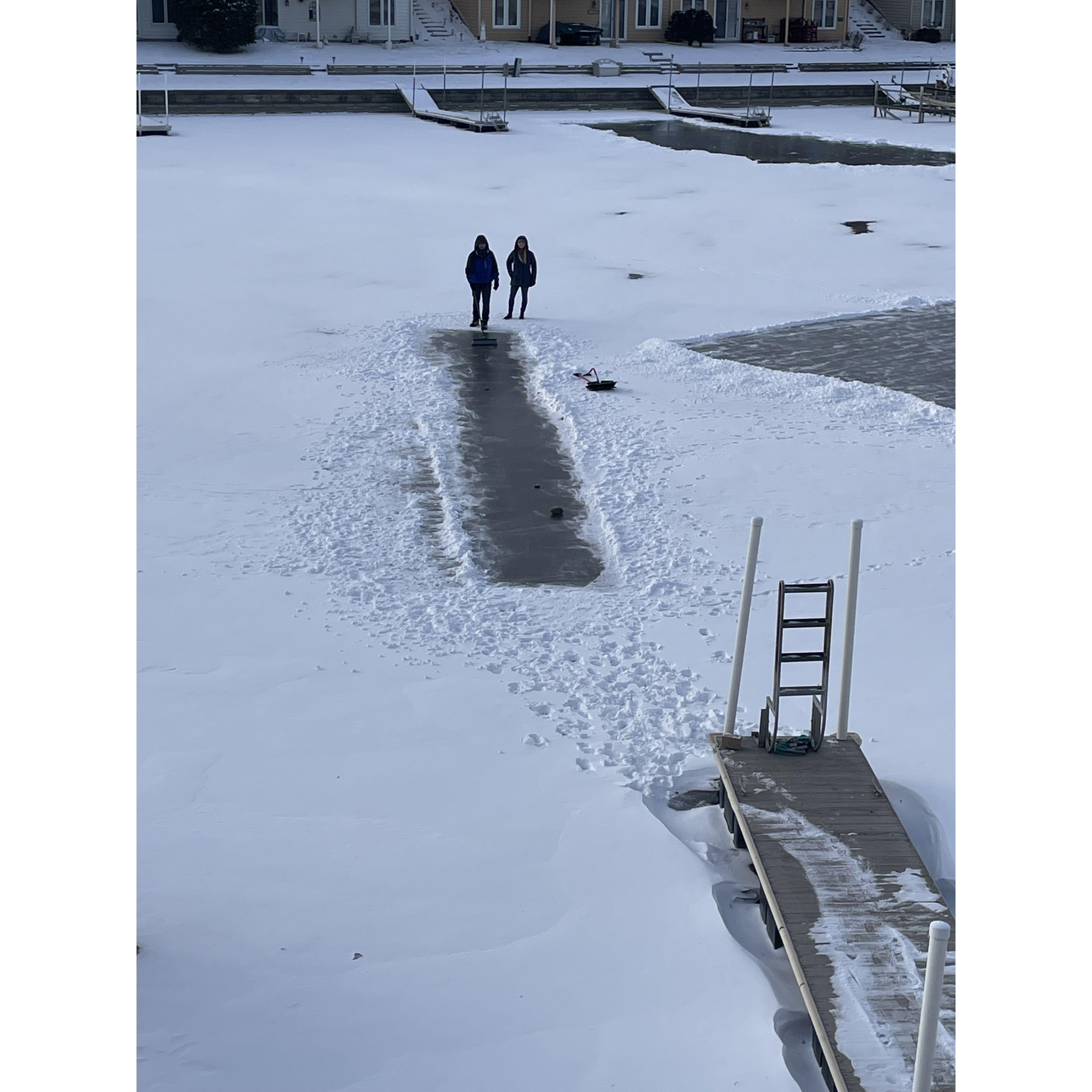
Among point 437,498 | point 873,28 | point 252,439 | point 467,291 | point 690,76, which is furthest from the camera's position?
point 873,28

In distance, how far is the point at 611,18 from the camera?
50.8 metres

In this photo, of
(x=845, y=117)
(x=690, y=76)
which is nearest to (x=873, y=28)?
(x=690, y=76)

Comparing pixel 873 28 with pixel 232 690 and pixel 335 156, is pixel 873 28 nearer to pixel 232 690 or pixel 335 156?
pixel 335 156

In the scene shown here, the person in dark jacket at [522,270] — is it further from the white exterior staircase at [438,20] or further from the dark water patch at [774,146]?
the white exterior staircase at [438,20]

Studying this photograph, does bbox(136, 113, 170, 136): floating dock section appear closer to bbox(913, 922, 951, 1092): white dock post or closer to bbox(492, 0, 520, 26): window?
bbox(492, 0, 520, 26): window

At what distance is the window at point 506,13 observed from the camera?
49719 millimetres

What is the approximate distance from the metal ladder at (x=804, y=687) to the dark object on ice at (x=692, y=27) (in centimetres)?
4757

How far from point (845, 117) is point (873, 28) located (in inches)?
746

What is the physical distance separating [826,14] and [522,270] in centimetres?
4206

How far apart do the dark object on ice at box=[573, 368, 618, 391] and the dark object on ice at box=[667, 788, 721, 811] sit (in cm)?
777

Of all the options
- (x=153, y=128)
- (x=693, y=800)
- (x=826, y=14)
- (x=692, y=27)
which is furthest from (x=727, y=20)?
(x=693, y=800)

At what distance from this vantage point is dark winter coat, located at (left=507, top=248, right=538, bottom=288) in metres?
16.8

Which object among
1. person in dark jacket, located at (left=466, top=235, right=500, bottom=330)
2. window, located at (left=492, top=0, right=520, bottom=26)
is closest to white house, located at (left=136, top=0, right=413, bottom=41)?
window, located at (left=492, top=0, right=520, bottom=26)
